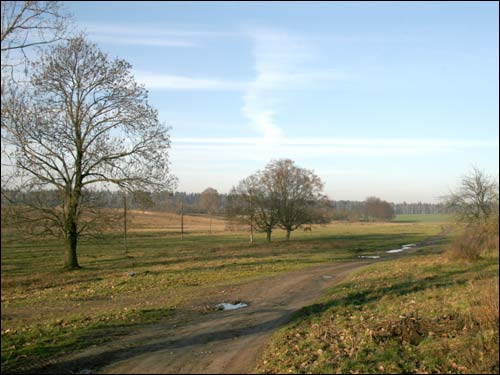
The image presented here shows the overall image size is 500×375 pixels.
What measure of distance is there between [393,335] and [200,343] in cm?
432

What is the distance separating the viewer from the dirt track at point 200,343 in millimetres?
7305

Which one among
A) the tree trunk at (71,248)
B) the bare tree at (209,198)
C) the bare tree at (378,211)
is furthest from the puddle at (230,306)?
the bare tree at (378,211)

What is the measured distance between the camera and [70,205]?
A: 934 inches

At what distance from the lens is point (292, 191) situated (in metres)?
47.4

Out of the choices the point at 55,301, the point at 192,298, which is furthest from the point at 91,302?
the point at 192,298

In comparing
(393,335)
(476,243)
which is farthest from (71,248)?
(476,243)

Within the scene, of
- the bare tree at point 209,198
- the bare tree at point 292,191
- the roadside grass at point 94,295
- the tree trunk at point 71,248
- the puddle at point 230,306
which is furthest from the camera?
the bare tree at point 209,198

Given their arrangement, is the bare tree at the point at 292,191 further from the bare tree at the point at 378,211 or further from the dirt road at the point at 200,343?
the bare tree at the point at 378,211

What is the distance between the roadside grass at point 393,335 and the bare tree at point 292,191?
3223cm

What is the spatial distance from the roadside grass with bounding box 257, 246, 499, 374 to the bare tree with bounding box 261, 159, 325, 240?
3223 centimetres

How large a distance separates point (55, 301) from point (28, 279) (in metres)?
7.33

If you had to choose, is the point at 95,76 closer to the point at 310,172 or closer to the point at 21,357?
the point at 21,357

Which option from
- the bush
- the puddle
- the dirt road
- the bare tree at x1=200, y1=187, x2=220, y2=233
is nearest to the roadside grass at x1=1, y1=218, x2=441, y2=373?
the dirt road

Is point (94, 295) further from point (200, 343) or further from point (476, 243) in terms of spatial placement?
point (476, 243)
